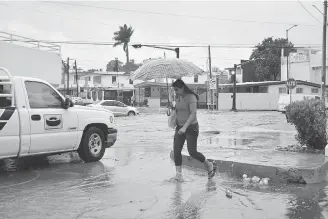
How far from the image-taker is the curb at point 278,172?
22.5 feet

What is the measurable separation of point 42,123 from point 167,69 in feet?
8.69

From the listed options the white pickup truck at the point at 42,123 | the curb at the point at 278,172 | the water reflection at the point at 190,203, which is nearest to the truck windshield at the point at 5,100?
the white pickup truck at the point at 42,123

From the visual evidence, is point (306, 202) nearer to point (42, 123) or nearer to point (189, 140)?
point (189, 140)

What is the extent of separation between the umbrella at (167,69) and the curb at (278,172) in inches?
75.4

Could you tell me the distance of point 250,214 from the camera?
510 centimetres

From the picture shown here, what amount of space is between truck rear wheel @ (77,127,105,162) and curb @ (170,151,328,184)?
2.95 metres

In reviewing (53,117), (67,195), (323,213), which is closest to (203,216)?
(323,213)

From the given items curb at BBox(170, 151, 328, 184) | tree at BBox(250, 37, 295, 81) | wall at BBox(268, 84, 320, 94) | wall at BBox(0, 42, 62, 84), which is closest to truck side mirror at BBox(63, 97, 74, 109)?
curb at BBox(170, 151, 328, 184)

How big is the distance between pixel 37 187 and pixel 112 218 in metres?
2.29

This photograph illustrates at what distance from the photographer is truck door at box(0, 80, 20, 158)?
7.16 m

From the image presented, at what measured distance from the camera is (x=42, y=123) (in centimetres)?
787

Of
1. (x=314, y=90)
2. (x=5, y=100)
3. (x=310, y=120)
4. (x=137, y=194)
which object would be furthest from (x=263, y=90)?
(x=137, y=194)

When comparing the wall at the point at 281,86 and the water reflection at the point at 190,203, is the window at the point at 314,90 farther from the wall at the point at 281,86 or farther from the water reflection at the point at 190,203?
the water reflection at the point at 190,203

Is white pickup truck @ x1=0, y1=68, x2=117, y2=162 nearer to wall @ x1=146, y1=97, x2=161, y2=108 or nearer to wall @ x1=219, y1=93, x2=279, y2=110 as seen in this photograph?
wall @ x1=219, y1=93, x2=279, y2=110
